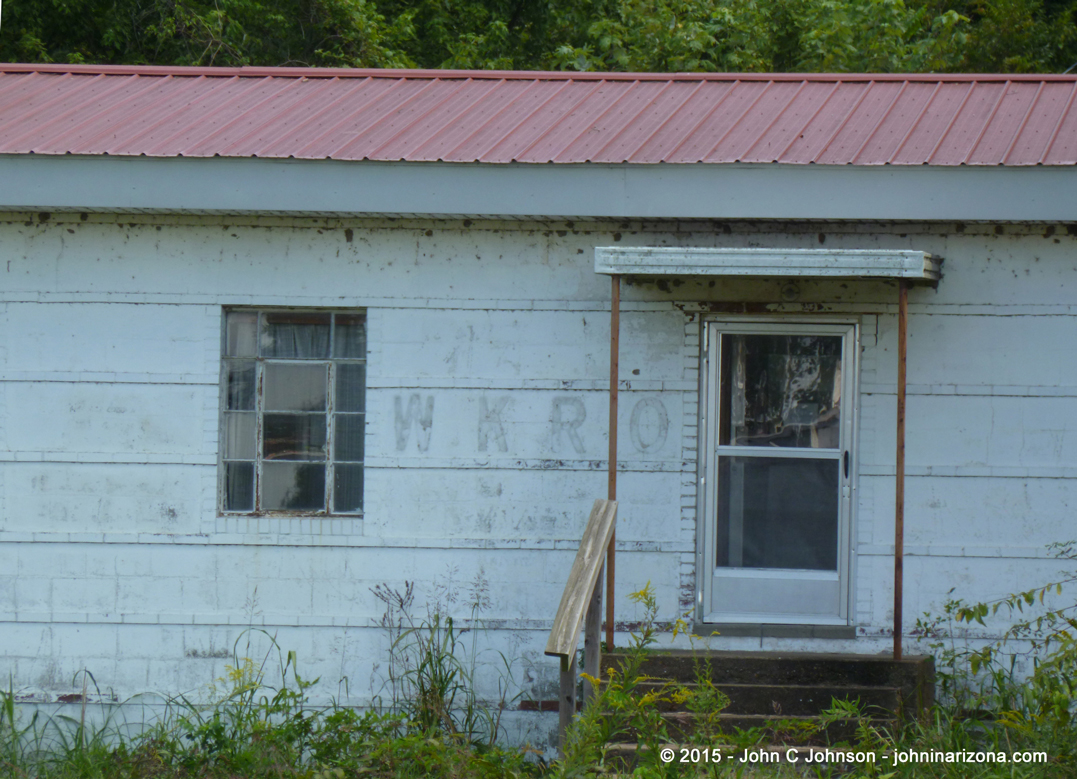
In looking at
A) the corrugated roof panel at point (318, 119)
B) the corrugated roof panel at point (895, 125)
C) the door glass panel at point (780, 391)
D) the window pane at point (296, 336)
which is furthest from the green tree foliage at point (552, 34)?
the door glass panel at point (780, 391)

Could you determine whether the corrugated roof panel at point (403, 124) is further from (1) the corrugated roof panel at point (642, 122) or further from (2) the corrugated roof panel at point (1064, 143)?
(2) the corrugated roof panel at point (1064, 143)

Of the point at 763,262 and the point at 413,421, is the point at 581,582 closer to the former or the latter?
the point at 413,421

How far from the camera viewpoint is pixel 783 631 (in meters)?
5.72

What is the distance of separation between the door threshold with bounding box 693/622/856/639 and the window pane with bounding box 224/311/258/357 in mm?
2903

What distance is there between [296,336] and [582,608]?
2.43 metres

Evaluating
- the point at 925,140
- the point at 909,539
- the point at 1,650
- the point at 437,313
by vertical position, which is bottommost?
the point at 1,650

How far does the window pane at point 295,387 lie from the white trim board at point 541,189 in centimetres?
87

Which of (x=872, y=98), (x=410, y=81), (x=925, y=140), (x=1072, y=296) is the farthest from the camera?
(x=410, y=81)

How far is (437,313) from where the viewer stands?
5.95 meters

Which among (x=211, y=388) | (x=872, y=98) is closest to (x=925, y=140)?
(x=872, y=98)

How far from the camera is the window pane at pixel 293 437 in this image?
6031 millimetres

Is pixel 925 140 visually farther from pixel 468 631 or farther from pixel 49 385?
pixel 49 385

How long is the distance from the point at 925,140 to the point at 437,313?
293 centimetres

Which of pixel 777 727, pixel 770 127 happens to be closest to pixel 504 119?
pixel 770 127
